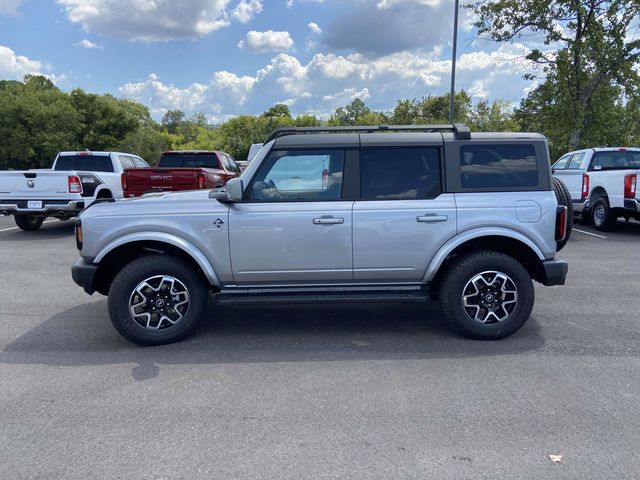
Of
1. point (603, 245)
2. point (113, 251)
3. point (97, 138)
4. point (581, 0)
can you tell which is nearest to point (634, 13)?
point (581, 0)

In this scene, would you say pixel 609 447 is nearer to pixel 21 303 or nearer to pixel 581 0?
pixel 21 303

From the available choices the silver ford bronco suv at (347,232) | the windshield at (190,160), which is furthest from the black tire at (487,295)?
the windshield at (190,160)

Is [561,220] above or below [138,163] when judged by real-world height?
below

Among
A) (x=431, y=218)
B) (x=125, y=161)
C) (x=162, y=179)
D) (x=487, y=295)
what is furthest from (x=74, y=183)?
(x=487, y=295)

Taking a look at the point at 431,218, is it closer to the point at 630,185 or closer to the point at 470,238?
the point at 470,238

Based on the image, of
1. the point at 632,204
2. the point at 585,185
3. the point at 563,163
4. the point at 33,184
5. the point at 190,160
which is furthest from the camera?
the point at 190,160

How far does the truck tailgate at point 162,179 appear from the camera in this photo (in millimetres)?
10633

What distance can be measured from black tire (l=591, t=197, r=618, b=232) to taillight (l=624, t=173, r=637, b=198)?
0.69 meters

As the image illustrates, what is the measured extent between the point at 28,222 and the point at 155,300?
969cm

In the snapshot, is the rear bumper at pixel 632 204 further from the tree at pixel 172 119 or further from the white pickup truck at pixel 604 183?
the tree at pixel 172 119

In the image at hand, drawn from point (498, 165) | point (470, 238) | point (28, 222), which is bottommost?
point (28, 222)

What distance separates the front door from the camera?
15.5 feet

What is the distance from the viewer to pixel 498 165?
16.1 feet

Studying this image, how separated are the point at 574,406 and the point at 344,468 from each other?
69.2 inches
